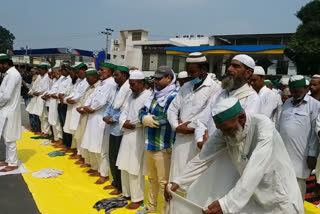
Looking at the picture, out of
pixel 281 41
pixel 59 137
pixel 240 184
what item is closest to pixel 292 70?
pixel 281 41

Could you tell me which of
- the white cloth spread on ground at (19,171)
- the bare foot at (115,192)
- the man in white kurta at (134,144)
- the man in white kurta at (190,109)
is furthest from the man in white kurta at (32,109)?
the man in white kurta at (190,109)

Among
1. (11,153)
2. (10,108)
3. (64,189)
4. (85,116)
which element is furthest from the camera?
(85,116)

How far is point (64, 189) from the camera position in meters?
4.65

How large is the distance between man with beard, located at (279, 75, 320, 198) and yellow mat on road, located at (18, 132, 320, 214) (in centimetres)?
74

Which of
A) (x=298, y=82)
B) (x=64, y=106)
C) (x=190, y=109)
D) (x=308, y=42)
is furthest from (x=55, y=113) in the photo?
(x=308, y=42)

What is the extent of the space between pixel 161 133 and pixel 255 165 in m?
1.82

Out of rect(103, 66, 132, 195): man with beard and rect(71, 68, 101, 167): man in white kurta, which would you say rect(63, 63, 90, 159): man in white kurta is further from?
rect(103, 66, 132, 195): man with beard

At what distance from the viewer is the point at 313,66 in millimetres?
16672

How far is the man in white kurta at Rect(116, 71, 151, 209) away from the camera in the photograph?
4.02 metres

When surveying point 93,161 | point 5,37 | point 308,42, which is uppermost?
point 5,37

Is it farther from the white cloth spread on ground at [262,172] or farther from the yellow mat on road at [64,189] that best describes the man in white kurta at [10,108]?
the white cloth spread on ground at [262,172]

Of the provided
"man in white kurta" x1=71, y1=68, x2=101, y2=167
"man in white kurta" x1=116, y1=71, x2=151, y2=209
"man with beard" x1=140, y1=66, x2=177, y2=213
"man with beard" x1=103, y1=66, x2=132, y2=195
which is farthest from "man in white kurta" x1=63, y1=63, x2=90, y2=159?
"man with beard" x1=140, y1=66, x2=177, y2=213

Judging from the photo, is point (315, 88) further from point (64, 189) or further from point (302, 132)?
point (64, 189)

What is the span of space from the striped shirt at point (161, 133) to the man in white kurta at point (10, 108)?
2.71 metres
